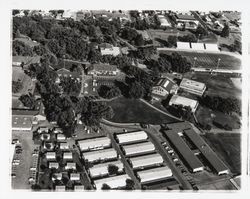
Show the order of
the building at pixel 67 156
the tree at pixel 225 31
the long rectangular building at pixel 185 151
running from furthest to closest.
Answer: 1. the tree at pixel 225 31
2. the long rectangular building at pixel 185 151
3. the building at pixel 67 156

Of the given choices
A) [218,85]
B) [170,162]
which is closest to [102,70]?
[218,85]

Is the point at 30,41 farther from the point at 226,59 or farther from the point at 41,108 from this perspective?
the point at 226,59

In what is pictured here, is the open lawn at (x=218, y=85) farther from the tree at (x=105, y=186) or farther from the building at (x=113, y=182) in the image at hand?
the tree at (x=105, y=186)

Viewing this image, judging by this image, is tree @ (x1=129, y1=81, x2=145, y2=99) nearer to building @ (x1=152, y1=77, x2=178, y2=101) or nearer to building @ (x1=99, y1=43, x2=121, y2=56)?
building @ (x1=152, y1=77, x2=178, y2=101)

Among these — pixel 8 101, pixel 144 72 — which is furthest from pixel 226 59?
pixel 8 101

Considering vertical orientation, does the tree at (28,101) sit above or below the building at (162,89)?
below

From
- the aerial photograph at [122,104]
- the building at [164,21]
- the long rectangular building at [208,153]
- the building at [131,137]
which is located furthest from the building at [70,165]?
the building at [164,21]

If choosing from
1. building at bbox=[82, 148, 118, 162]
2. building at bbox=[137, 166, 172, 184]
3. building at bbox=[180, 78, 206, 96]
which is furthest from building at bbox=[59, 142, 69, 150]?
building at bbox=[180, 78, 206, 96]
